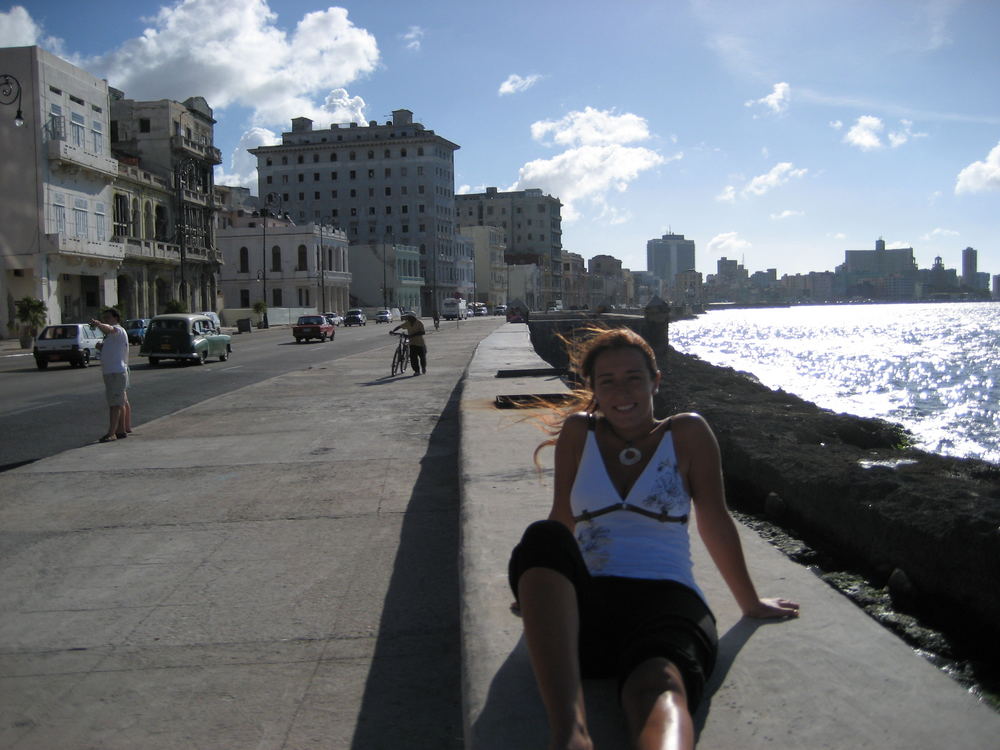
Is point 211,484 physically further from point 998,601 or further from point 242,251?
point 242,251

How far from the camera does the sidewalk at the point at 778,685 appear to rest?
8.16ft

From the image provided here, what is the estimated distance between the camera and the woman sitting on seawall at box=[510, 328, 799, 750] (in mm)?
2463

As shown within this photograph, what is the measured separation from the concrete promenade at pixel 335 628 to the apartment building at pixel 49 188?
125 feet

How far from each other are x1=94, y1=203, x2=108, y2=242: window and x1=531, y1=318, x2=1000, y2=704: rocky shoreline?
45073 mm

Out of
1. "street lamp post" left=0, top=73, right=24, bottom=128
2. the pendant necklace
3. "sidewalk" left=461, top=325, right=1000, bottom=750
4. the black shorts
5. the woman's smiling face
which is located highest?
"street lamp post" left=0, top=73, right=24, bottom=128

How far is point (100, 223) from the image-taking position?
48.5 m

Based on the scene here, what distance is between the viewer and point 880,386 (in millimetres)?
34844

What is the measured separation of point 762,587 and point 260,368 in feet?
73.0

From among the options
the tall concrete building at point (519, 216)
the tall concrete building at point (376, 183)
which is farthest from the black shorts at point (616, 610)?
the tall concrete building at point (519, 216)

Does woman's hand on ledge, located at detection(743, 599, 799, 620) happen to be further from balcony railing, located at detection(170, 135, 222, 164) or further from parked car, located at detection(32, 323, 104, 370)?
balcony railing, located at detection(170, 135, 222, 164)

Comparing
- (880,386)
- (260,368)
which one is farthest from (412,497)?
(880,386)

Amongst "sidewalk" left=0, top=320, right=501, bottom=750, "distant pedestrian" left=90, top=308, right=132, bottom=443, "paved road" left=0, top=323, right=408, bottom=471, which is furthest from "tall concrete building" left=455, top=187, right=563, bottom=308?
"sidewalk" left=0, top=320, right=501, bottom=750

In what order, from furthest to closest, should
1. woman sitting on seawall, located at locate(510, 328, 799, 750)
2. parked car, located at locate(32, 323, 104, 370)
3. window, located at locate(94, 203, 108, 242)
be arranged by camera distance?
window, located at locate(94, 203, 108, 242), parked car, located at locate(32, 323, 104, 370), woman sitting on seawall, located at locate(510, 328, 799, 750)

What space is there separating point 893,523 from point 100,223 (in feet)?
163
